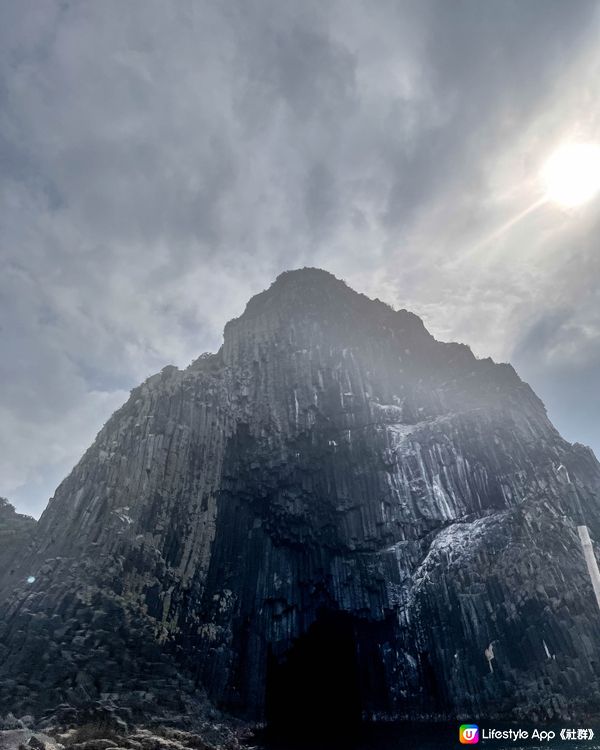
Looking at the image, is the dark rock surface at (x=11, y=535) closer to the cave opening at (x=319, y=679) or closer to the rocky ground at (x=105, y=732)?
the rocky ground at (x=105, y=732)

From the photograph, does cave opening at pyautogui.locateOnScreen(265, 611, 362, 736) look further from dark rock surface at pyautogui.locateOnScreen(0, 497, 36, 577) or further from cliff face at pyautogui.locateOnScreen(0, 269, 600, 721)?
dark rock surface at pyautogui.locateOnScreen(0, 497, 36, 577)

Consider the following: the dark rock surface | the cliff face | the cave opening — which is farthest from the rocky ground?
the dark rock surface

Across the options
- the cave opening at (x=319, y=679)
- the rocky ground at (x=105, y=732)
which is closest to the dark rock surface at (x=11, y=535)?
the rocky ground at (x=105, y=732)

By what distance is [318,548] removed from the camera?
50.1m

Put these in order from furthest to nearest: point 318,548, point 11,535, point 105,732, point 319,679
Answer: point 11,535
point 318,548
point 319,679
point 105,732

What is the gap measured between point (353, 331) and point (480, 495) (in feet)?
81.1

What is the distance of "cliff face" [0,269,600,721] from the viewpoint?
1585 inches

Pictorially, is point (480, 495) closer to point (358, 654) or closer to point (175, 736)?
point (358, 654)

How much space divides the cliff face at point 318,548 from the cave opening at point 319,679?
22 cm

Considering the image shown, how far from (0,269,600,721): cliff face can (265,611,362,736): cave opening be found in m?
0.22

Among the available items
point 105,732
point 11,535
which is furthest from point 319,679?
point 11,535

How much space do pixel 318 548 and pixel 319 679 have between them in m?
12.5

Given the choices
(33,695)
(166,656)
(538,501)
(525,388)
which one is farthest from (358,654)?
(525,388)

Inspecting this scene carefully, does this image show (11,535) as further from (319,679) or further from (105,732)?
(319,679)
